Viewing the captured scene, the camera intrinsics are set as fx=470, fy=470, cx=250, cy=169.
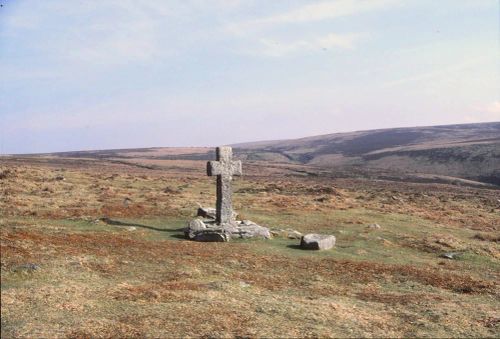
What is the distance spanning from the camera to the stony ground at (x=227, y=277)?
535 inches

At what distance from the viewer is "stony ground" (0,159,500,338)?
13578mm

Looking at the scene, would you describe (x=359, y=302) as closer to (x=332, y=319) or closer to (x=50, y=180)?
(x=332, y=319)

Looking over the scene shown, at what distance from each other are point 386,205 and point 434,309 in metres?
34.0

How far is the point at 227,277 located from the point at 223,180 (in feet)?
35.8

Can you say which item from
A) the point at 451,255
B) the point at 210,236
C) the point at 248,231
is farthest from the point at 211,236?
the point at 451,255

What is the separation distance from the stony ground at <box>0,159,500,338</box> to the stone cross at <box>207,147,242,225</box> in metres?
3.12

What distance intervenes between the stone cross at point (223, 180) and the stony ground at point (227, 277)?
Answer: 312cm

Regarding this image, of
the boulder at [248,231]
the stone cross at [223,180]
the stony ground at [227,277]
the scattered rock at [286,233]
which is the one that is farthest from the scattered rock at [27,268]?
the scattered rock at [286,233]

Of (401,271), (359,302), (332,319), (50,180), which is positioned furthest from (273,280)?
(50,180)

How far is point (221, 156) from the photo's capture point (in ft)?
97.4

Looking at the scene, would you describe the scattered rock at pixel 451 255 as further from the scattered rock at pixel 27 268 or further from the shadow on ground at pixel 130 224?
the scattered rock at pixel 27 268

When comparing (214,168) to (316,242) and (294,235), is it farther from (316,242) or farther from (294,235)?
(316,242)

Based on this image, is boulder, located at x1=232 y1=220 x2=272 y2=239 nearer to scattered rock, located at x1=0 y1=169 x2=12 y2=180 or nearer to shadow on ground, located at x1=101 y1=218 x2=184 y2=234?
shadow on ground, located at x1=101 y1=218 x2=184 y2=234

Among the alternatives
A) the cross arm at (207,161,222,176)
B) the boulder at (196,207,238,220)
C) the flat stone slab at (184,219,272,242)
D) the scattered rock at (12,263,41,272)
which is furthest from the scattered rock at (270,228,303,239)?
the scattered rock at (12,263,41,272)
